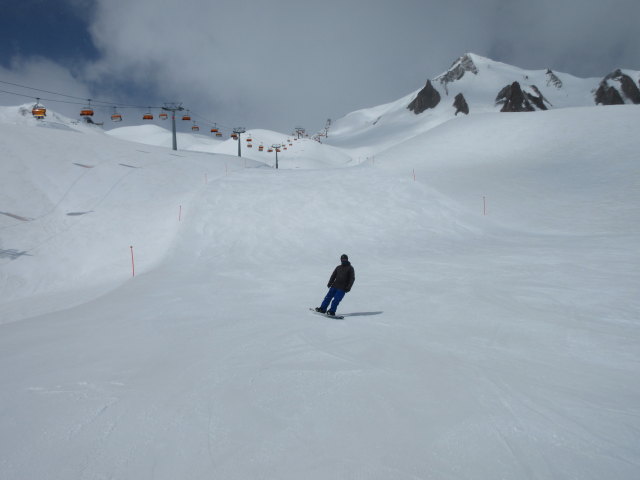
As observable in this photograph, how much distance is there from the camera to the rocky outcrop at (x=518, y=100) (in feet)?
494

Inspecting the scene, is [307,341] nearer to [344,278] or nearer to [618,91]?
[344,278]

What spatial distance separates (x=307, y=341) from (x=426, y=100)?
193627 mm

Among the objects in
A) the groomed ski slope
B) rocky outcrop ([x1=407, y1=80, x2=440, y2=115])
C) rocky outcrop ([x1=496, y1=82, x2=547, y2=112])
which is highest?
rocky outcrop ([x1=407, y1=80, x2=440, y2=115])

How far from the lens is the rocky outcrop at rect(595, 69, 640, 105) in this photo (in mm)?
168750

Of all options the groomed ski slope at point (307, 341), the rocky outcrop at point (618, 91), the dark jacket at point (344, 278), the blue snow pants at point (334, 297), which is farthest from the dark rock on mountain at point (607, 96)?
the blue snow pants at point (334, 297)

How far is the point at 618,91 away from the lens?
171m

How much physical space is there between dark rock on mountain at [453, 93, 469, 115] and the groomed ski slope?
161497mm

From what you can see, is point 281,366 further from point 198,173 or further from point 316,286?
point 198,173

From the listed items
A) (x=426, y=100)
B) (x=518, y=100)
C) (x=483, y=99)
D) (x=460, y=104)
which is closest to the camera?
(x=518, y=100)

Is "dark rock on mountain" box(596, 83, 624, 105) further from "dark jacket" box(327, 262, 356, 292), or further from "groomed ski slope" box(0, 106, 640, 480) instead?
"dark jacket" box(327, 262, 356, 292)

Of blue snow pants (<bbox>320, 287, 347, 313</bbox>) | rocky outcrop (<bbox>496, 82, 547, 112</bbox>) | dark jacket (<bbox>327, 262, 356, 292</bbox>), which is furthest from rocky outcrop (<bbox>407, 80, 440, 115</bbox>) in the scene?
blue snow pants (<bbox>320, 287, 347, 313</bbox>)

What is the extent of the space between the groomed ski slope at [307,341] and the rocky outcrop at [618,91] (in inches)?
8247

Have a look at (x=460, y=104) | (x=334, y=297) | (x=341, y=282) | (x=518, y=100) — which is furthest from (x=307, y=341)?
(x=460, y=104)

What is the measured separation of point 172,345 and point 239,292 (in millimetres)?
4257
